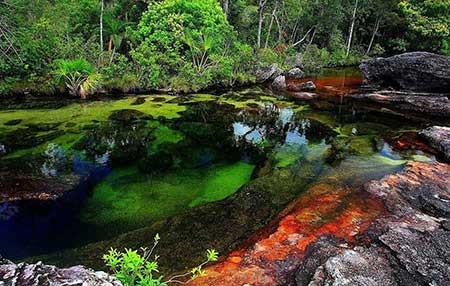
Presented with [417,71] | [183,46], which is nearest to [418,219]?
[417,71]

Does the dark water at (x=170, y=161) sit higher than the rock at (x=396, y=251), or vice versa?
the rock at (x=396, y=251)

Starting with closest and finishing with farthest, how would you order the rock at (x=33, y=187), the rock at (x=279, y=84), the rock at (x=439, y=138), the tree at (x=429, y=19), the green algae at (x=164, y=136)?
the rock at (x=33, y=187), the rock at (x=439, y=138), the green algae at (x=164, y=136), the rock at (x=279, y=84), the tree at (x=429, y=19)

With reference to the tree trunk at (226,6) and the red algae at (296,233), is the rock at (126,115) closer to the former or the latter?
the red algae at (296,233)

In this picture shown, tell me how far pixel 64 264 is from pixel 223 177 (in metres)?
4.56

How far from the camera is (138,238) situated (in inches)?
263

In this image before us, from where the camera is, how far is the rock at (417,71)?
18000mm

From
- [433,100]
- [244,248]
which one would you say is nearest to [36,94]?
[244,248]

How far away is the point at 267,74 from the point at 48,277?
21.5 m

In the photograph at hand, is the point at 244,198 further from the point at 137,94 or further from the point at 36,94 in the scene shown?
the point at 36,94

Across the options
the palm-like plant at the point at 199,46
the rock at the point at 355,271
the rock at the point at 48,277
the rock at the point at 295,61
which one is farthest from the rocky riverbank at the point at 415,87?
the rock at the point at 48,277

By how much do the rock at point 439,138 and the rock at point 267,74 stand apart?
12.4m

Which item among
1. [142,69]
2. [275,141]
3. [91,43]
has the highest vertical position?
[91,43]

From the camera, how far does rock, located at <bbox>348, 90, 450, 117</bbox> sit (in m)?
16.3

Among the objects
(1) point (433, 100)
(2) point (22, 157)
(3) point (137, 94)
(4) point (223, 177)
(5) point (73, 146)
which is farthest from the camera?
(3) point (137, 94)
